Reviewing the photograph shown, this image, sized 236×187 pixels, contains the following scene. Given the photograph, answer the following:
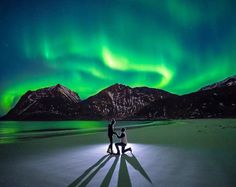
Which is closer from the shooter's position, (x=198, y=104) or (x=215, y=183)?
(x=215, y=183)

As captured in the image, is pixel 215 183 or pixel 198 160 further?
pixel 198 160

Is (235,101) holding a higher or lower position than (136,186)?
higher

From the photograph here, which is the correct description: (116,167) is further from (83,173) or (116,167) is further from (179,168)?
(179,168)

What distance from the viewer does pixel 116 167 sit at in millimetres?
9000

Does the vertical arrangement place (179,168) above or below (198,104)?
below

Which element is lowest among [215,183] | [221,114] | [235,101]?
[215,183]

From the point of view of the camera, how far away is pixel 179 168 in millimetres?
8633

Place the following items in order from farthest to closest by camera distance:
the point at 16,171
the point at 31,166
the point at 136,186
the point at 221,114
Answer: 1. the point at 221,114
2. the point at 31,166
3. the point at 16,171
4. the point at 136,186

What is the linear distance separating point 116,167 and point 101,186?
2.61 meters

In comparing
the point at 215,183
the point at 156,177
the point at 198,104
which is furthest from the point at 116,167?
the point at 198,104

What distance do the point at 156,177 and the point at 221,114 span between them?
186 m

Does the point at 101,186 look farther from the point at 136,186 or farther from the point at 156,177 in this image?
the point at 156,177

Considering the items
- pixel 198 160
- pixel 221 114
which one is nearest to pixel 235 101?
pixel 221 114

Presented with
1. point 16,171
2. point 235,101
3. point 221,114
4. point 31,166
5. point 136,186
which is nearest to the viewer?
point 136,186
